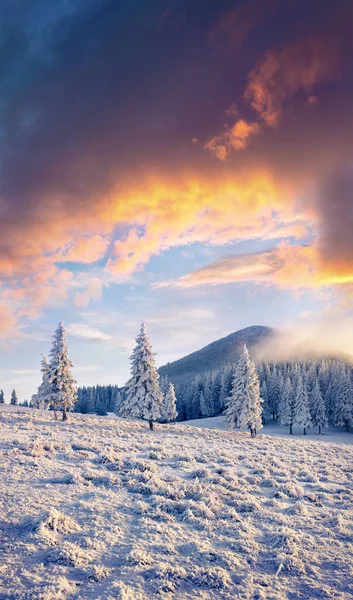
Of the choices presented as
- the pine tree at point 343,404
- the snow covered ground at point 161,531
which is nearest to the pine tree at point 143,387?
the snow covered ground at point 161,531

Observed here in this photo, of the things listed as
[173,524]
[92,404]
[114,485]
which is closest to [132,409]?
[114,485]

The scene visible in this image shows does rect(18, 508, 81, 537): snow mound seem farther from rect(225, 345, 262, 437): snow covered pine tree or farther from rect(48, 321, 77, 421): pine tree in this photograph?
rect(225, 345, 262, 437): snow covered pine tree

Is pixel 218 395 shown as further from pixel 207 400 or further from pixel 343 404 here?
pixel 343 404

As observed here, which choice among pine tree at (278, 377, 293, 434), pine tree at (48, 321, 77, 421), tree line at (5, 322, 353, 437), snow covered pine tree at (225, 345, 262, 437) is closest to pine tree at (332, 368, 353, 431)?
tree line at (5, 322, 353, 437)

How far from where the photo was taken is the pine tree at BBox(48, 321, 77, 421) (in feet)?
137

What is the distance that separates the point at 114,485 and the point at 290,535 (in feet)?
22.8

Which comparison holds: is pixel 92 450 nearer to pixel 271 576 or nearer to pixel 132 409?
pixel 271 576

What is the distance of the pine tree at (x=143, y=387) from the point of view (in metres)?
40.1

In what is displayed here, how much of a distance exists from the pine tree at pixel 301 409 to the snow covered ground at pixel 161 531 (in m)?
63.5

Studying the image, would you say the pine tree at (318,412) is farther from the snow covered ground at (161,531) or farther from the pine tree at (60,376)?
the snow covered ground at (161,531)

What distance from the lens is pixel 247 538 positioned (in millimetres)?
10352

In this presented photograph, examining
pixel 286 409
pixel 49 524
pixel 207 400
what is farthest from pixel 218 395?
pixel 49 524

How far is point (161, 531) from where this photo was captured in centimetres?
1006

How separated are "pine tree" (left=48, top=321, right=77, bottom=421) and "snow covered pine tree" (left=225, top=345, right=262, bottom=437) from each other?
22681 millimetres
